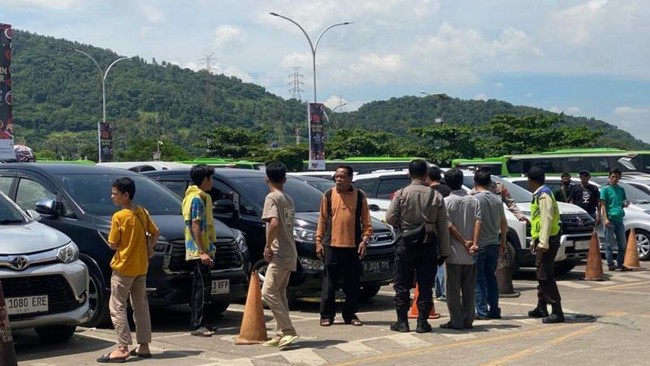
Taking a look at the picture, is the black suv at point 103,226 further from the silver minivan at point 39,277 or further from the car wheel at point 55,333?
the silver minivan at point 39,277

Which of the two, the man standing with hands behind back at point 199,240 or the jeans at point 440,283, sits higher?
the man standing with hands behind back at point 199,240

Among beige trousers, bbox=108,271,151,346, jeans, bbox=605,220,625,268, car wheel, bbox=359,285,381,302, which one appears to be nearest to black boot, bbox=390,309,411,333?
car wheel, bbox=359,285,381,302

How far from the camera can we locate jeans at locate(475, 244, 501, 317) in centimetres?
1145

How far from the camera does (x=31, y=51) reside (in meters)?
124

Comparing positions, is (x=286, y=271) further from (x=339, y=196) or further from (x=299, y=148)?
(x=299, y=148)

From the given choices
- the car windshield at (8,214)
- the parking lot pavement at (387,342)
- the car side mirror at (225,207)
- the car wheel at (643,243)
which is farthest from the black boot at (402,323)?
the car wheel at (643,243)

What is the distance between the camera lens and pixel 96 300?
1016cm

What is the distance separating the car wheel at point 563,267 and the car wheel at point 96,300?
9674 millimetres

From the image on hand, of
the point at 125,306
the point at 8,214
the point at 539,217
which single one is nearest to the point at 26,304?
the point at 125,306

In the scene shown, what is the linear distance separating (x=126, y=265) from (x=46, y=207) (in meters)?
1.95

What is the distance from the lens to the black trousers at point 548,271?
36.2ft

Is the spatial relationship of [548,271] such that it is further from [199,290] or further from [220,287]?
[199,290]

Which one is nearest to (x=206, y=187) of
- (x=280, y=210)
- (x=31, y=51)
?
(x=280, y=210)

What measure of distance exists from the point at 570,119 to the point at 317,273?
4265 inches
